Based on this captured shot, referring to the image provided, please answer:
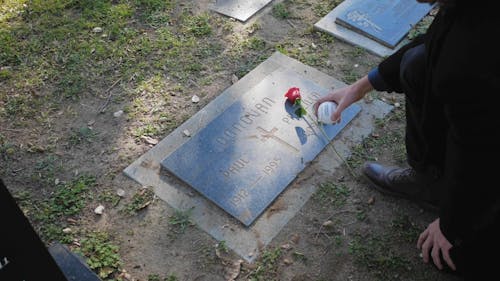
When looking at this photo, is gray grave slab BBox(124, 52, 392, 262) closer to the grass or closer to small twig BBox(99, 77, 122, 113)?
the grass

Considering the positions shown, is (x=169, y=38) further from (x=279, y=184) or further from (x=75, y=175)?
(x=279, y=184)

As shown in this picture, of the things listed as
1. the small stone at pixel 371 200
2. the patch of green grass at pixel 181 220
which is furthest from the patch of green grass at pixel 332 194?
the patch of green grass at pixel 181 220

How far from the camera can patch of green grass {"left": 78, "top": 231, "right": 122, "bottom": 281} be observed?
7.36 ft

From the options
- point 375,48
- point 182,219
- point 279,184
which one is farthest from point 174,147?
point 375,48

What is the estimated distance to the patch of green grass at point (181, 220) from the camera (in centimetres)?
241

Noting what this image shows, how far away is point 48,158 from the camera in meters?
2.76

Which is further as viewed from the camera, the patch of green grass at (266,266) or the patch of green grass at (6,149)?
the patch of green grass at (6,149)

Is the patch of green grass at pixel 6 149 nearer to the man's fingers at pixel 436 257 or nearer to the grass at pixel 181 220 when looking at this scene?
the grass at pixel 181 220

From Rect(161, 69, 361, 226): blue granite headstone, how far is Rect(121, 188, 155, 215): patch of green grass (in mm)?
174

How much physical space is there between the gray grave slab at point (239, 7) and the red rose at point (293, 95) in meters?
0.98

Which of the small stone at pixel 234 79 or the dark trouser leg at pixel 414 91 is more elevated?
the dark trouser leg at pixel 414 91

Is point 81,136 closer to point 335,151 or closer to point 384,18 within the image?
point 335,151

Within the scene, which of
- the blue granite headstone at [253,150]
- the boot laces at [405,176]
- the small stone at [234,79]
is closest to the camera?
the boot laces at [405,176]

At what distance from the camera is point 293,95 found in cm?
290
